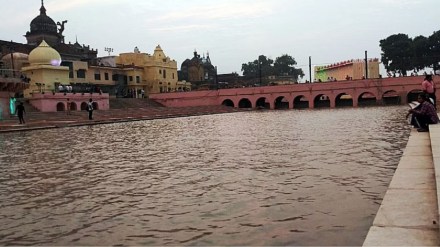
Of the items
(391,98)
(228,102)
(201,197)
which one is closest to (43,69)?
(228,102)

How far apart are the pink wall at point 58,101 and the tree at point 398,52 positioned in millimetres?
45885

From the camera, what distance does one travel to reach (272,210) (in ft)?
14.7

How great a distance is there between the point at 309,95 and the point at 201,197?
48451mm

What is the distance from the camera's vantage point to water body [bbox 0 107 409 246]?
3.84m

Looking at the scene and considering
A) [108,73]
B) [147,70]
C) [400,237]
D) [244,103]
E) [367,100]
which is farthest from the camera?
[147,70]

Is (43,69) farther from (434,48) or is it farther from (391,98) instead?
(434,48)

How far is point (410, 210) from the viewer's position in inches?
148

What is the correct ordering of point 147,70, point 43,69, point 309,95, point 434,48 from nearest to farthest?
point 43,69, point 309,95, point 147,70, point 434,48

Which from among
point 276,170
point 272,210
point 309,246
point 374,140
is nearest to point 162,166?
point 276,170

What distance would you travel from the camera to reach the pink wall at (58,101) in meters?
36.0

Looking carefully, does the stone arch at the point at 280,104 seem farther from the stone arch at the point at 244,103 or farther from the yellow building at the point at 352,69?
the yellow building at the point at 352,69

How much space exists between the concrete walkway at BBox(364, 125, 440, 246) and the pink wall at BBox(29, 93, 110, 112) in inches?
1370

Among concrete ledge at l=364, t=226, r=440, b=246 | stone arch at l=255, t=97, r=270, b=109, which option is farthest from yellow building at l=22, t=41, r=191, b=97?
concrete ledge at l=364, t=226, r=440, b=246

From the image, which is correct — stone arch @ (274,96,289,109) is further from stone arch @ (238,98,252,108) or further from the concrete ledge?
the concrete ledge
